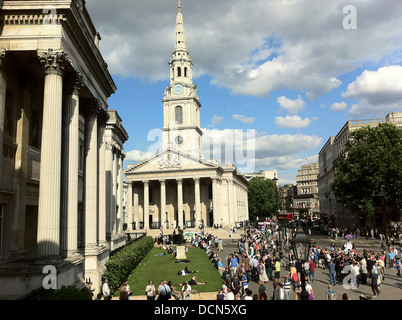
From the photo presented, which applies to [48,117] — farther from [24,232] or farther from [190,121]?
[190,121]

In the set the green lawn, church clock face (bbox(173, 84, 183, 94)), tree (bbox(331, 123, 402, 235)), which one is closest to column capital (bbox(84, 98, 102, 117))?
the green lawn

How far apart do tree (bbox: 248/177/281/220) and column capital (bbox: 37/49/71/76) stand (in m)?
97.4

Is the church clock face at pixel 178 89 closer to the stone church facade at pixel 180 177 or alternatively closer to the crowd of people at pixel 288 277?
the stone church facade at pixel 180 177

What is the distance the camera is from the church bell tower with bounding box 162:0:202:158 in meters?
76.4

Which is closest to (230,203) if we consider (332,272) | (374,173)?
(374,173)

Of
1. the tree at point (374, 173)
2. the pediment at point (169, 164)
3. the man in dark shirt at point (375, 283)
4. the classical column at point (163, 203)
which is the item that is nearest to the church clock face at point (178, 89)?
the pediment at point (169, 164)

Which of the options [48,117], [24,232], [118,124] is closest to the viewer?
[48,117]

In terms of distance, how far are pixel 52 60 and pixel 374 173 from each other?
123 ft

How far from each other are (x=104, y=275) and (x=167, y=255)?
1516 cm

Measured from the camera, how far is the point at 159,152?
217 ft

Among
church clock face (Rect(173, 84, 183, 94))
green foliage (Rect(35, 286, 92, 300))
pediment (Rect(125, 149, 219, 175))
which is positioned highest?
church clock face (Rect(173, 84, 183, 94))

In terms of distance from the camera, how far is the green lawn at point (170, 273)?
18303 millimetres

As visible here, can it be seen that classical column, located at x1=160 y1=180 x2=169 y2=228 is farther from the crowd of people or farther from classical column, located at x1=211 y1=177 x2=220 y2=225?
the crowd of people
